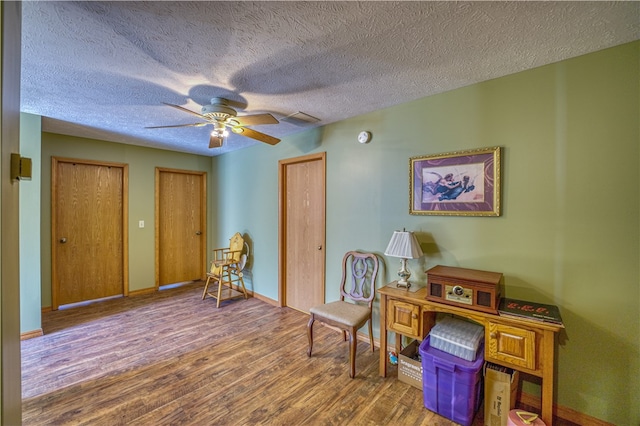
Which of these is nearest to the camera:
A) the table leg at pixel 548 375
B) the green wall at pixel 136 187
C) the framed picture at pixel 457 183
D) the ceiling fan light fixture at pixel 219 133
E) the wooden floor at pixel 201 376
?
the table leg at pixel 548 375

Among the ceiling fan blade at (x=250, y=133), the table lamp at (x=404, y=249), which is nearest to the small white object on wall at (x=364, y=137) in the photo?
the ceiling fan blade at (x=250, y=133)

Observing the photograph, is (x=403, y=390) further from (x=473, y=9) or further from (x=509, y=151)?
(x=473, y=9)

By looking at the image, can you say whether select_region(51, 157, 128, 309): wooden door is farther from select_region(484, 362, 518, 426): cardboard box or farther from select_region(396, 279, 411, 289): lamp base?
select_region(484, 362, 518, 426): cardboard box

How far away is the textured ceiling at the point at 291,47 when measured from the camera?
1367 mm

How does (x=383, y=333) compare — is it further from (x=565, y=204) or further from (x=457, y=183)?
(x=565, y=204)

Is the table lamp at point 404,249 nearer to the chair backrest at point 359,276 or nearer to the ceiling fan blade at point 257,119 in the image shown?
the chair backrest at point 359,276

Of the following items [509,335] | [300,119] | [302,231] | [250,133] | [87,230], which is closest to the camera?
[509,335]

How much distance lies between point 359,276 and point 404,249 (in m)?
0.78

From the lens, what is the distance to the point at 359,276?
288cm

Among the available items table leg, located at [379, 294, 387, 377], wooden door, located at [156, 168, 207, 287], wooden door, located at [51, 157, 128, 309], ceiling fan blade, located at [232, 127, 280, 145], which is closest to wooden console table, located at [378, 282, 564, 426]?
table leg, located at [379, 294, 387, 377]

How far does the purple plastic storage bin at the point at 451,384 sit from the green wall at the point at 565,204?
56 centimetres

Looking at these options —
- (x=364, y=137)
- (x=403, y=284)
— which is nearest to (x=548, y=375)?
(x=403, y=284)

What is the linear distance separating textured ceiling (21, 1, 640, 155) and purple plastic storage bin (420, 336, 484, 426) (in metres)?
2.04

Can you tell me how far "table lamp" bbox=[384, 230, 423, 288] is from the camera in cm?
225
